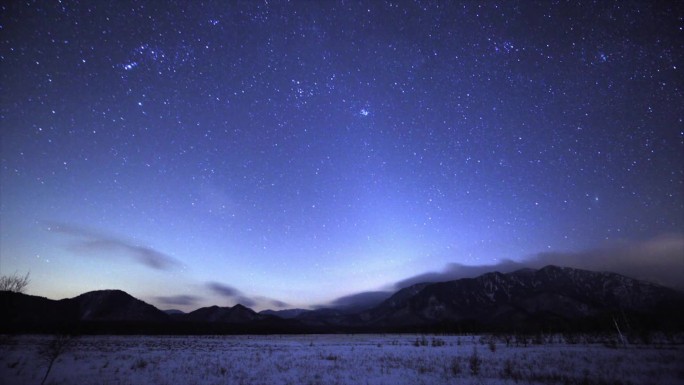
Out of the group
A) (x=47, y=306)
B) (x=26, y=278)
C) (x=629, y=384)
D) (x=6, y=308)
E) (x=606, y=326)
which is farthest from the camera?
(x=47, y=306)

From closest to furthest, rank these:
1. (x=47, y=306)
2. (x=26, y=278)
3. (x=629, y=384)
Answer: (x=629, y=384) → (x=26, y=278) → (x=47, y=306)

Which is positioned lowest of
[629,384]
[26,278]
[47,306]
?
[629,384]

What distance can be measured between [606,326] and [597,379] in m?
75.5

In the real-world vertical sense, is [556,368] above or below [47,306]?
below

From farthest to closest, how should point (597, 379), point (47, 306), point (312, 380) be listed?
point (47, 306), point (312, 380), point (597, 379)

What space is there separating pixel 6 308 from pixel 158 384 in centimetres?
16502

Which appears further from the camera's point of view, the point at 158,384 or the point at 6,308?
the point at 6,308

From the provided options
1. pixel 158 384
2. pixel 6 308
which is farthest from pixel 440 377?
pixel 6 308

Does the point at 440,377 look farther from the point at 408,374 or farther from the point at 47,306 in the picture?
the point at 47,306

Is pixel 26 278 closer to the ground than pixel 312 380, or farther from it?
farther from it

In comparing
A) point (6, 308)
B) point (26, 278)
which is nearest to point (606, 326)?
point (26, 278)

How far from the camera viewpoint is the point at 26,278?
115ft

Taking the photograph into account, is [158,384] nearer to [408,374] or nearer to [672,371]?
[408,374]

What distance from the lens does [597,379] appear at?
1412cm
